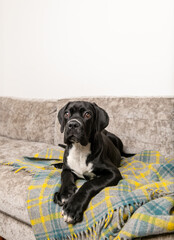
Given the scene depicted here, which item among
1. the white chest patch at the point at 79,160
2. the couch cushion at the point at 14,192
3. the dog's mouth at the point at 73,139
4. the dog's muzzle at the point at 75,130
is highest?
the dog's muzzle at the point at 75,130

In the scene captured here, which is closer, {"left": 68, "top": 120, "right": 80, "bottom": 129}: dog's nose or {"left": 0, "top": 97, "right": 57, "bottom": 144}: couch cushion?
{"left": 68, "top": 120, "right": 80, "bottom": 129}: dog's nose

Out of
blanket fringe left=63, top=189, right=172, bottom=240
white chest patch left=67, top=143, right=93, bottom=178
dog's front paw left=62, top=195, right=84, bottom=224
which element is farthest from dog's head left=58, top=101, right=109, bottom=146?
blanket fringe left=63, top=189, right=172, bottom=240

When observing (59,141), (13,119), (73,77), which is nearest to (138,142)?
(59,141)

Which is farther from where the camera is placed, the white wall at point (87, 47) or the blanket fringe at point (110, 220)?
the white wall at point (87, 47)

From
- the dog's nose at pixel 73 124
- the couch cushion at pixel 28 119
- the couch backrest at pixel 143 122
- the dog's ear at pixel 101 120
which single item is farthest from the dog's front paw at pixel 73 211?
the couch cushion at pixel 28 119

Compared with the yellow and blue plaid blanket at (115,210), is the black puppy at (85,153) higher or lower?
higher

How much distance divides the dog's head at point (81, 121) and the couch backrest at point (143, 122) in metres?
0.77

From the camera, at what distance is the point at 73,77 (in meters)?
3.76

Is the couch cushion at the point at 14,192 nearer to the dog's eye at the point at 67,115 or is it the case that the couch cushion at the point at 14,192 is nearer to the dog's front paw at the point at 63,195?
the dog's front paw at the point at 63,195

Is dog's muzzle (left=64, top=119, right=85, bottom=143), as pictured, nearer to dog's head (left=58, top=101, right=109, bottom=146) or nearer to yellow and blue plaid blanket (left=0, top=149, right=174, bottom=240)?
dog's head (left=58, top=101, right=109, bottom=146)

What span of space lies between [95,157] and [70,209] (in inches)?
22.7

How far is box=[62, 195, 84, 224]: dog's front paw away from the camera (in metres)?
1.33

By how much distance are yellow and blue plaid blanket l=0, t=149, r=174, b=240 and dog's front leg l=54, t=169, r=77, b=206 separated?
4 centimetres

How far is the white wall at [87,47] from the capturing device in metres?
2.86
